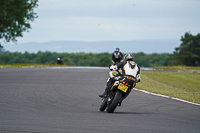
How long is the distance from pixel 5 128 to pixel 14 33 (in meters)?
42.2

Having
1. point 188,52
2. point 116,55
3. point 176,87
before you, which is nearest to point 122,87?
point 176,87

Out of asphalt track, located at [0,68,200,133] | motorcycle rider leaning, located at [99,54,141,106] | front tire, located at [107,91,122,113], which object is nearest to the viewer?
asphalt track, located at [0,68,200,133]

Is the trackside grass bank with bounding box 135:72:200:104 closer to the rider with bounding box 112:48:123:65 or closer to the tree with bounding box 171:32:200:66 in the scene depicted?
the rider with bounding box 112:48:123:65

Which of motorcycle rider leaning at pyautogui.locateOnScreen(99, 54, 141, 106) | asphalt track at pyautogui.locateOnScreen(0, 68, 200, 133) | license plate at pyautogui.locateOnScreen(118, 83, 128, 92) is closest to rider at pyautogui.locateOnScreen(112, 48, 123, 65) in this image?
asphalt track at pyautogui.locateOnScreen(0, 68, 200, 133)

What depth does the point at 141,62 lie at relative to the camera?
15388 cm

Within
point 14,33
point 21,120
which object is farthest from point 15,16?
point 21,120

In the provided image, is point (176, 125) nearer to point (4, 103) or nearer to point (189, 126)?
point (189, 126)

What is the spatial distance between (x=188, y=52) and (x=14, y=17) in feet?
129

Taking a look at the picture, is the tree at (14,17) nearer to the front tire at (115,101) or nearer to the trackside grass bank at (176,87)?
the trackside grass bank at (176,87)

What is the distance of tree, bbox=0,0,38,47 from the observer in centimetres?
4416

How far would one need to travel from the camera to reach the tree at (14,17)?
145ft

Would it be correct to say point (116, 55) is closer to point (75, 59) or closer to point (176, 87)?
point (176, 87)

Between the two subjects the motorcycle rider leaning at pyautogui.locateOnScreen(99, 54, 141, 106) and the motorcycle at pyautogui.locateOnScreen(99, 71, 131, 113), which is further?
the motorcycle rider leaning at pyautogui.locateOnScreen(99, 54, 141, 106)

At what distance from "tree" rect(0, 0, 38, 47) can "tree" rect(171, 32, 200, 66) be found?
3496 cm
